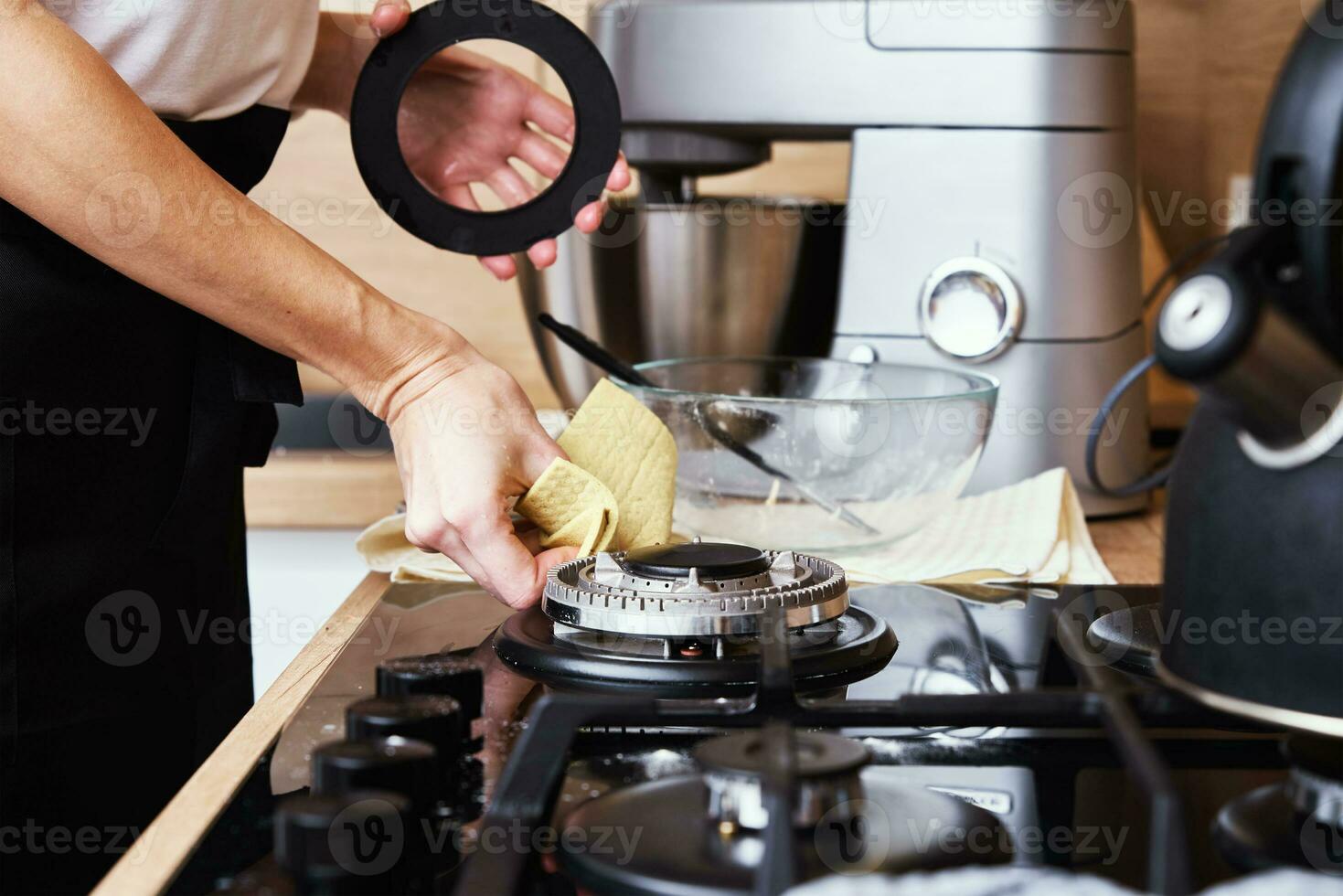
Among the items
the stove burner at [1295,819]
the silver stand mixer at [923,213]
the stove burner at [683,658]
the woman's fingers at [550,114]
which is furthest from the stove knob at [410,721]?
the silver stand mixer at [923,213]

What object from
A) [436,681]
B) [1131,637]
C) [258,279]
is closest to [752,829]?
[436,681]

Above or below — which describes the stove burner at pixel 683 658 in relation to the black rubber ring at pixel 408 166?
below

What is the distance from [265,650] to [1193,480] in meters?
0.87

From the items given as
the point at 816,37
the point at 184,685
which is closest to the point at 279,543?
the point at 184,685

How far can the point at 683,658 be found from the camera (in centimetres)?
52

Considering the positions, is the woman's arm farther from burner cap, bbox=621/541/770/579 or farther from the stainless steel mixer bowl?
the stainless steel mixer bowl

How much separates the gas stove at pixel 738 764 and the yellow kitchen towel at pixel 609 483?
8 cm

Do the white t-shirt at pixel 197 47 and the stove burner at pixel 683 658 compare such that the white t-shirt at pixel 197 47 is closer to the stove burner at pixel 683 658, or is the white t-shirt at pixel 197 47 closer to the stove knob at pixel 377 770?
the stove burner at pixel 683 658

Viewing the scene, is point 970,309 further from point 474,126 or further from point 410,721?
point 410,721

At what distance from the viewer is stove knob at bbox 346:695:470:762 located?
0.40 m

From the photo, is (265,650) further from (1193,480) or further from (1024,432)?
(1193,480)

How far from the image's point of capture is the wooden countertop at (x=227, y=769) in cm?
36

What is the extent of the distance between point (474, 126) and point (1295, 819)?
0.70 metres

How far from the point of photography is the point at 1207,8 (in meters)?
1.35
